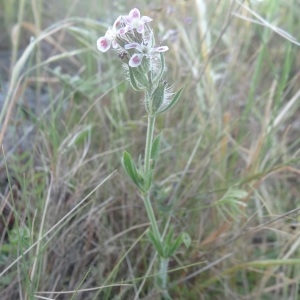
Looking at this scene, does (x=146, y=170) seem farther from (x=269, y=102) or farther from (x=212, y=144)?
(x=269, y=102)

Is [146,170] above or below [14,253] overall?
above

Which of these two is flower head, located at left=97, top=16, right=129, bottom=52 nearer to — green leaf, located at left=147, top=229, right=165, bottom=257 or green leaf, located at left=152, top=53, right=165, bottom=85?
green leaf, located at left=152, top=53, right=165, bottom=85

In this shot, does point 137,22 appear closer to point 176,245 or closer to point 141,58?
point 141,58

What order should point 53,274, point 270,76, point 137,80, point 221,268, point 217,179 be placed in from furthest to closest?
point 270,76 < point 217,179 < point 221,268 < point 53,274 < point 137,80

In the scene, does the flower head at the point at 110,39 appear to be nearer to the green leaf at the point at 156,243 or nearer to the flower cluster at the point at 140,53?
the flower cluster at the point at 140,53

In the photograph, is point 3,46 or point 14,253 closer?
point 14,253

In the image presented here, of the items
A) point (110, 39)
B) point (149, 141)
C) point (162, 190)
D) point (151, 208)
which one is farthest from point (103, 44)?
point (162, 190)

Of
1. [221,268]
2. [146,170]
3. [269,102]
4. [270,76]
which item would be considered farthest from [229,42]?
[146,170]
